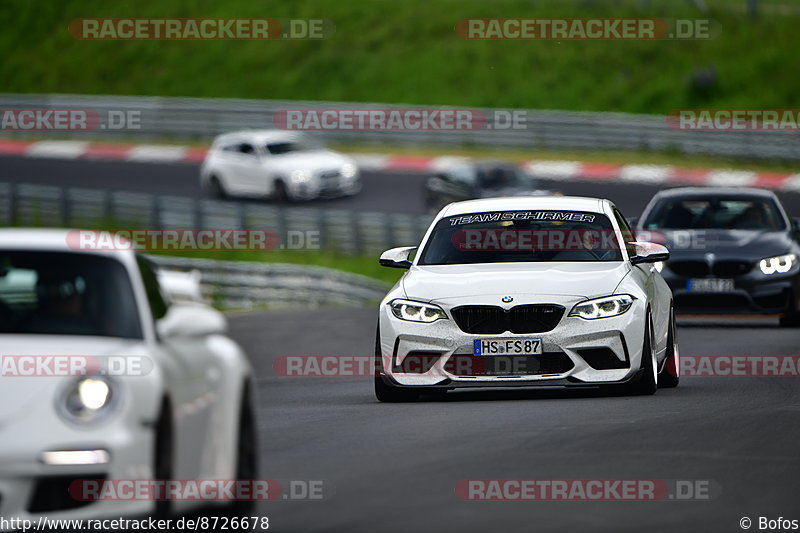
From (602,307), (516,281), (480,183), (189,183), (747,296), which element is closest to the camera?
(602,307)

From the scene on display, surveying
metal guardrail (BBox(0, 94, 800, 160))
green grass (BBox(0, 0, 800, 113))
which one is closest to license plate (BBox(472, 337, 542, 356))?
metal guardrail (BBox(0, 94, 800, 160))

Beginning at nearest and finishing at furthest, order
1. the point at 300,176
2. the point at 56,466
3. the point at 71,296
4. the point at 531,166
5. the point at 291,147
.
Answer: the point at 56,466
the point at 71,296
the point at 300,176
the point at 291,147
the point at 531,166

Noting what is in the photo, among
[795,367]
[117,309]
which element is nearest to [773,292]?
[795,367]

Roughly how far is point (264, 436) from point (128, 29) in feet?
169

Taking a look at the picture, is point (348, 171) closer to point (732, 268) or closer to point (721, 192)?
point (721, 192)

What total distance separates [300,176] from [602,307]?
27.6m

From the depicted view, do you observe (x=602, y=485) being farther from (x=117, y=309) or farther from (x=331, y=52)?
(x=331, y=52)

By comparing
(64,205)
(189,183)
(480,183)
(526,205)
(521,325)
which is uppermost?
(189,183)

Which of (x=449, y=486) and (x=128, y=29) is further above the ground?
(x=128, y=29)

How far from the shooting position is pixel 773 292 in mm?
19109

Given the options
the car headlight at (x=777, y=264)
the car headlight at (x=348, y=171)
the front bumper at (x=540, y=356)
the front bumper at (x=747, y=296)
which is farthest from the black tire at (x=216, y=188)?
the front bumper at (x=540, y=356)

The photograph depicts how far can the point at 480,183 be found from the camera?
36.2m

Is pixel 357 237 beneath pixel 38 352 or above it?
above

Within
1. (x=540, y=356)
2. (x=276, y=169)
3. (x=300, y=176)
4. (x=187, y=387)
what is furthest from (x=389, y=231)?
(x=187, y=387)
